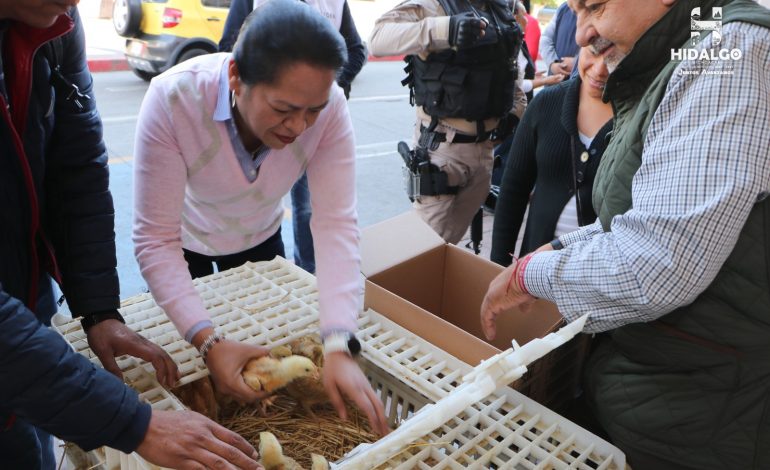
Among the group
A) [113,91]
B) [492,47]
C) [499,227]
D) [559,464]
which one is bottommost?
[113,91]

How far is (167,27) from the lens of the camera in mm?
8125

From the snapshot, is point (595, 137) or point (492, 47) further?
point (492, 47)

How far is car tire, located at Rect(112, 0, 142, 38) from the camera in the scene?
8.14 metres

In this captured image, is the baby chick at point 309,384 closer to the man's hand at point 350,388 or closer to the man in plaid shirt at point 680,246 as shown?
the man's hand at point 350,388

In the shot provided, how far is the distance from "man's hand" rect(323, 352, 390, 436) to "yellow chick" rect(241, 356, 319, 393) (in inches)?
2.3

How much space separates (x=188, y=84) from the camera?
1.51 m

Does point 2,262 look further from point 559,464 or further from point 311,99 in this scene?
point 559,464

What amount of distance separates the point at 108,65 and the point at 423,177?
869cm

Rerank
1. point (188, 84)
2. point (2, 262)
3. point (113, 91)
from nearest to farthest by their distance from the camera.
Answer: point (2, 262) < point (188, 84) < point (113, 91)

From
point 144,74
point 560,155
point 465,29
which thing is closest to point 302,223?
point 465,29

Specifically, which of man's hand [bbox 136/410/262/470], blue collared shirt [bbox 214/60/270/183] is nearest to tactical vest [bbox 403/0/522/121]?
blue collared shirt [bbox 214/60/270/183]

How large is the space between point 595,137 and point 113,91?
7.84 metres

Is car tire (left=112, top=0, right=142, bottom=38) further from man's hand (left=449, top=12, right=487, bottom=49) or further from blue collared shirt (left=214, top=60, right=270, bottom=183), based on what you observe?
blue collared shirt (left=214, top=60, right=270, bottom=183)

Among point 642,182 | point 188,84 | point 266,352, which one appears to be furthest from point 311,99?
point 642,182
